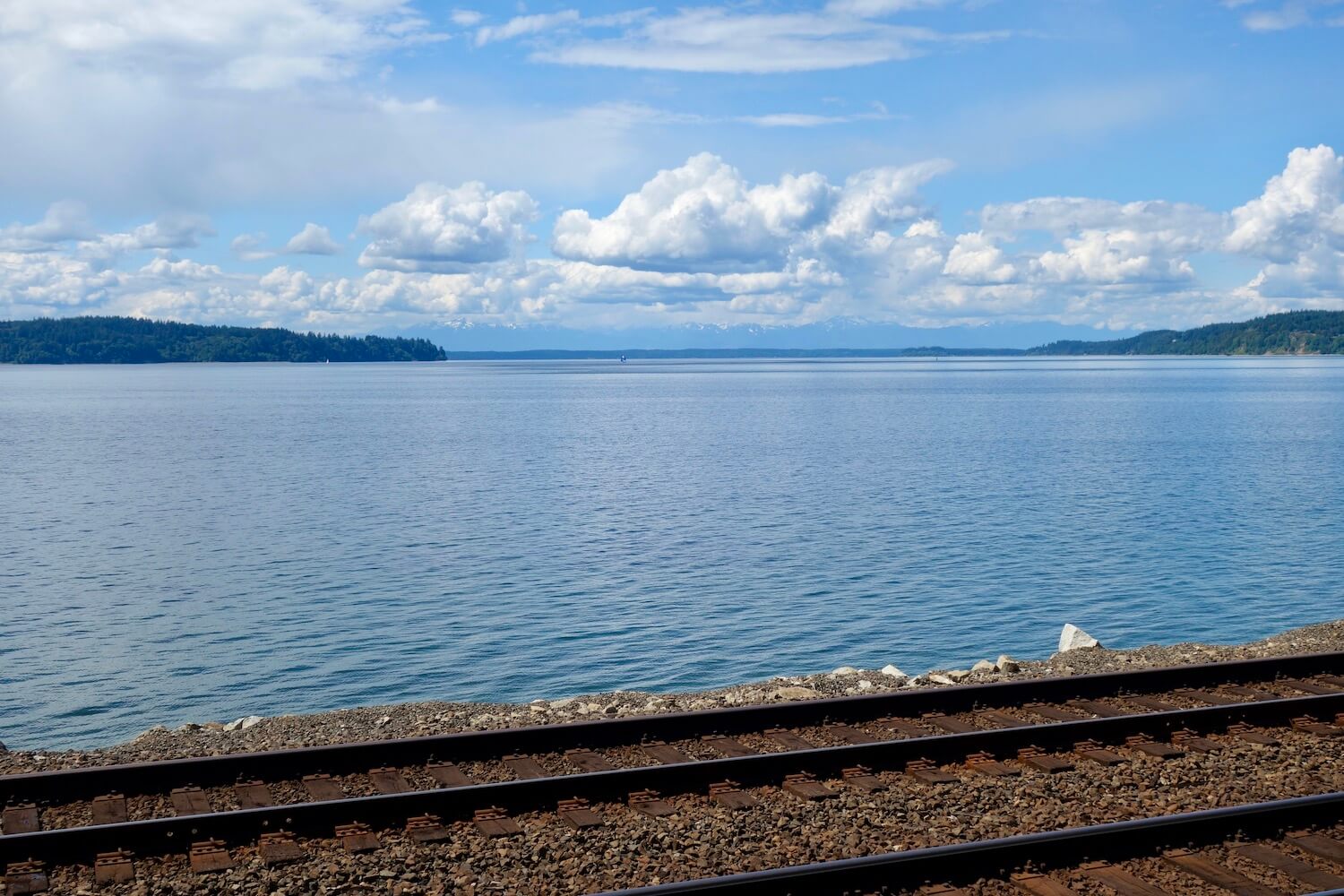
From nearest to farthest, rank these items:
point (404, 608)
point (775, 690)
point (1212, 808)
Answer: point (1212, 808)
point (775, 690)
point (404, 608)

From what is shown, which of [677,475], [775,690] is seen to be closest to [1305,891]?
[775,690]

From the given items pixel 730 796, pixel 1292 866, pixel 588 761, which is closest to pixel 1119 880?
pixel 1292 866

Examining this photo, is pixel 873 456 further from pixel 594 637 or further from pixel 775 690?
pixel 775 690

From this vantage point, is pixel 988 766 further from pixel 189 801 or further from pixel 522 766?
pixel 189 801

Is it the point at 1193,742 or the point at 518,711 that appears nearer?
the point at 1193,742

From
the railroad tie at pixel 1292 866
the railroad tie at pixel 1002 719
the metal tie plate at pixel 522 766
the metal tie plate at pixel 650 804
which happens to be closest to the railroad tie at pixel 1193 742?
the railroad tie at pixel 1002 719

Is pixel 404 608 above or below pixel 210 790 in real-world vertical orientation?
below

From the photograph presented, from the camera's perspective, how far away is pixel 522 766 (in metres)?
12.4

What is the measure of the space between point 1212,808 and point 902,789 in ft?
9.12

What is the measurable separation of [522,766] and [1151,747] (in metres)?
6.86

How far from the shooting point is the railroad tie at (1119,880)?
9.09 m

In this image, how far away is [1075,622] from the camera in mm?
28141

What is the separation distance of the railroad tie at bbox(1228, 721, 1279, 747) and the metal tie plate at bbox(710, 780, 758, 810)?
606 centimetres

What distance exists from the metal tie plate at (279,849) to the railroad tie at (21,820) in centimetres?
207
